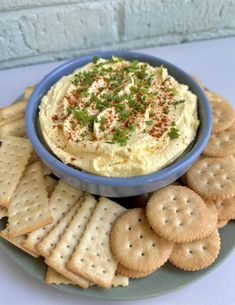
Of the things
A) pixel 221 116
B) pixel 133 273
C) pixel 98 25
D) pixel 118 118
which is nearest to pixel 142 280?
pixel 133 273

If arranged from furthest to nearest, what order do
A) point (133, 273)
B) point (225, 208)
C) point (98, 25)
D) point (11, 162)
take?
point (98, 25), point (11, 162), point (225, 208), point (133, 273)

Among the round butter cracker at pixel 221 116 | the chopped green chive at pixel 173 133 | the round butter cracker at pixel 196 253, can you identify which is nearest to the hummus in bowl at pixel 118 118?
the chopped green chive at pixel 173 133

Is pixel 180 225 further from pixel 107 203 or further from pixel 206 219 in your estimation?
pixel 107 203

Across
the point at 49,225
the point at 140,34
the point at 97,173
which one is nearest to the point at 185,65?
the point at 140,34

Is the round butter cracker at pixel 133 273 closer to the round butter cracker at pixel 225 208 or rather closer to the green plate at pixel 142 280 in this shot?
the green plate at pixel 142 280

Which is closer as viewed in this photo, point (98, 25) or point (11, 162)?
point (11, 162)

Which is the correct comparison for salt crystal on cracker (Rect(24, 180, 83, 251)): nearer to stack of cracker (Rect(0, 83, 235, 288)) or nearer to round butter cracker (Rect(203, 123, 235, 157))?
stack of cracker (Rect(0, 83, 235, 288))

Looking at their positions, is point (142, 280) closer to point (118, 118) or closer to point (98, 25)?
point (118, 118)
